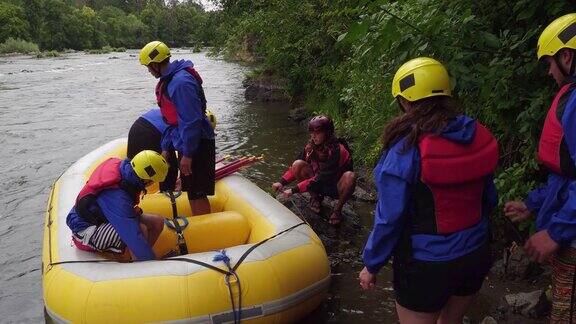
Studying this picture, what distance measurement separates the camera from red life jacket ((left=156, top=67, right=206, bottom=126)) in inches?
165

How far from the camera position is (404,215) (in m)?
2.03

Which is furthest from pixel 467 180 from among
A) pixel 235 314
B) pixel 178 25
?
pixel 178 25

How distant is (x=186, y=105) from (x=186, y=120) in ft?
0.40

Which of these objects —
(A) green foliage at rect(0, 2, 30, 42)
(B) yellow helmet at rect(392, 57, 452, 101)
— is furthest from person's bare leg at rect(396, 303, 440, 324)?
(A) green foliage at rect(0, 2, 30, 42)

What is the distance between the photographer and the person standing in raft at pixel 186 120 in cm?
406

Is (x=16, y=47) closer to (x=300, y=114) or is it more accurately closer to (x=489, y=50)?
(x=300, y=114)

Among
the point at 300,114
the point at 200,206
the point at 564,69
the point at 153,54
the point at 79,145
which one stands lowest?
the point at 79,145

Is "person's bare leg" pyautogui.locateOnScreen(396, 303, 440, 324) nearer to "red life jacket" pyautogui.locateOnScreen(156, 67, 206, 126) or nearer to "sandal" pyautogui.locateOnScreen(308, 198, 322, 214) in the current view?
"red life jacket" pyautogui.locateOnScreen(156, 67, 206, 126)

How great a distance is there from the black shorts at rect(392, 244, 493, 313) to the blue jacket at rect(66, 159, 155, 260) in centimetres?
197

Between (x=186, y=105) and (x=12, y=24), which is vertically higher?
(x=186, y=105)

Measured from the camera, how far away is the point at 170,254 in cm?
402

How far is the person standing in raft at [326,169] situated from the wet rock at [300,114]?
6.49 meters

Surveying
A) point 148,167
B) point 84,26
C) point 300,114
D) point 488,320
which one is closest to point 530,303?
point 488,320

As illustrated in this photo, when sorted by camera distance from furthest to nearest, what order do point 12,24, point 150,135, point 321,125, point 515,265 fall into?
point 12,24, point 321,125, point 150,135, point 515,265
